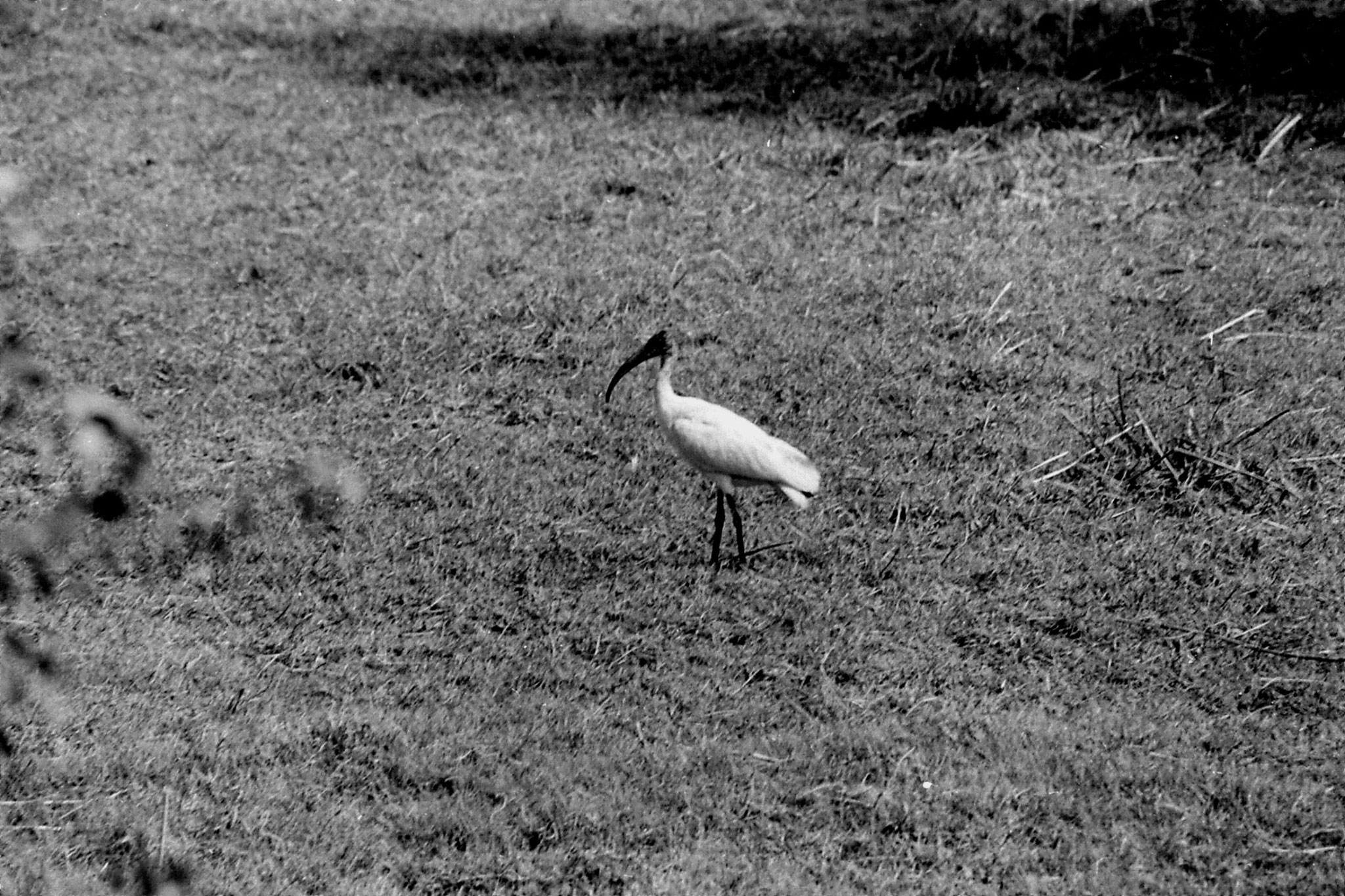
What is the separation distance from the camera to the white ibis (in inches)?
204

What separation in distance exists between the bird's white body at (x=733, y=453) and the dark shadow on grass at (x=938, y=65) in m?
3.68

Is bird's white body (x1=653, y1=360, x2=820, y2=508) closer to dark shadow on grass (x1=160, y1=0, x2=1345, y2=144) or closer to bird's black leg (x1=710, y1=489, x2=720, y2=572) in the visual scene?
bird's black leg (x1=710, y1=489, x2=720, y2=572)

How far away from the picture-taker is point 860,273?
711 centimetres

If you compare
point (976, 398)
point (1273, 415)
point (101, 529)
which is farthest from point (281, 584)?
point (1273, 415)

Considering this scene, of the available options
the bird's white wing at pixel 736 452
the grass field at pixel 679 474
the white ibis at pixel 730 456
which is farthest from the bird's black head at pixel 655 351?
the grass field at pixel 679 474

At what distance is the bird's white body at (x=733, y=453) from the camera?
17.0 ft

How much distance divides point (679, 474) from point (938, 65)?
441 cm

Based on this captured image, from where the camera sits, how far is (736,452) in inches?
203

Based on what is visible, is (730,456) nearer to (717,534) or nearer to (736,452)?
(736,452)

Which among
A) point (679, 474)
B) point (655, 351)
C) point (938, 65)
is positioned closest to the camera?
point (655, 351)

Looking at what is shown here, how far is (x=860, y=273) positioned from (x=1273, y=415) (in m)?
2.06

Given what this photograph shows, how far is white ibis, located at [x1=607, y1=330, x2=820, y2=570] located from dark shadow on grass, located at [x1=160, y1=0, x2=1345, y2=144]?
12.0ft

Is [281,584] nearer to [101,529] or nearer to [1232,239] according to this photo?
[101,529]

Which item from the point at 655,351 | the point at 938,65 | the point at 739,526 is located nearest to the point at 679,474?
the point at 655,351
